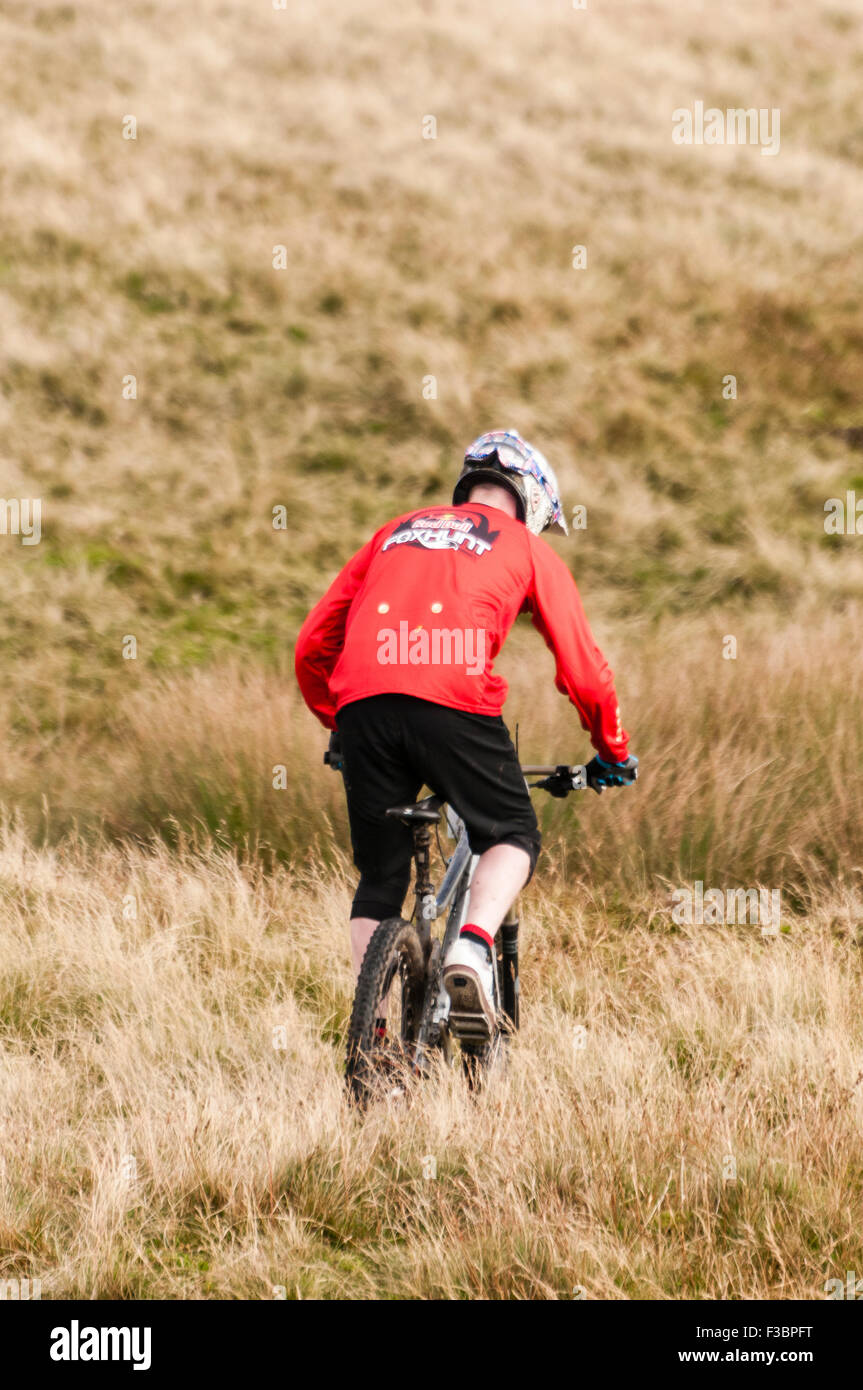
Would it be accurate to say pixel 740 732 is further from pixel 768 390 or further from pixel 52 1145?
pixel 768 390

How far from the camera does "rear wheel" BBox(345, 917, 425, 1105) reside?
12.3 feet

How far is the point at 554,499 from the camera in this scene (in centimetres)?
431

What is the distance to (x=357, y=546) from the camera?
521 inches

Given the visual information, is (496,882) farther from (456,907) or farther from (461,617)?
(461,617)

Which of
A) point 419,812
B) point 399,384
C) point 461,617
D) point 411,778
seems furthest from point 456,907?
point 399,384

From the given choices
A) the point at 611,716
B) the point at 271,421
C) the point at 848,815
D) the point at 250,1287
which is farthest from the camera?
the point at 271,421

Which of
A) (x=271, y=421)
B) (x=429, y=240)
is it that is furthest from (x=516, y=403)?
(x=429, y=240)

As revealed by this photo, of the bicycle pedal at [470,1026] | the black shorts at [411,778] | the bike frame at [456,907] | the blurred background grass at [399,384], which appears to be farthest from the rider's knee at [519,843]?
the blurred background grass at [399,384]

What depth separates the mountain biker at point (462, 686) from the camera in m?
3.85

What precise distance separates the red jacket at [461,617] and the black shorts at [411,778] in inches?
2.4

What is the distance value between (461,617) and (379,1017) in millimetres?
1104

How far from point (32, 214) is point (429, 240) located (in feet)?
17.5

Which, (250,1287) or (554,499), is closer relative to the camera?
(250,1287)

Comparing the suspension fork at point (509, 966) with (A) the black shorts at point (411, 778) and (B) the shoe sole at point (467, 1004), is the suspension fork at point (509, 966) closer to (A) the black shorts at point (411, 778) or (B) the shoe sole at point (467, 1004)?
(A) the black shorts at point (411, 778)
